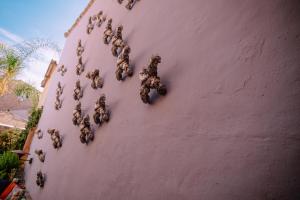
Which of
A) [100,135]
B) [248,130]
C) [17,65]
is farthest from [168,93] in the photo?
[17,65]

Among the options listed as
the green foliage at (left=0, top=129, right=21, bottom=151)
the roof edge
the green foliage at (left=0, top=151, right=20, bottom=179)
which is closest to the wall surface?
the green foliage at (left=0, top=151, right=20, bottom=179)

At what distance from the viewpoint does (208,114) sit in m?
1.50

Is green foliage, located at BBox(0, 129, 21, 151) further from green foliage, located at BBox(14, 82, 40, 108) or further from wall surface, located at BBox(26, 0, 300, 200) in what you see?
wall surface, located at BBox(26, 0, 300, 200)

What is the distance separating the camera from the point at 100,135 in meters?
2.87

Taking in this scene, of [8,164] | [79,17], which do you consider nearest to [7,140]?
[8,164]

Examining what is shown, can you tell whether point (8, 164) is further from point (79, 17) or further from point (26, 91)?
point (26, 91)

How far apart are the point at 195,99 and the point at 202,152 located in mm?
420

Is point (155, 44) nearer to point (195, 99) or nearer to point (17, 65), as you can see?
point (195, 99)

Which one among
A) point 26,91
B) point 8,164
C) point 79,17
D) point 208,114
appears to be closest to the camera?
point 208,114

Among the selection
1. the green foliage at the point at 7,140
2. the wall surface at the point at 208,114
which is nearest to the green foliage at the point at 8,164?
the wall surface at the point at 208,114

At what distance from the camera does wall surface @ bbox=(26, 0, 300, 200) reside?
1088mm

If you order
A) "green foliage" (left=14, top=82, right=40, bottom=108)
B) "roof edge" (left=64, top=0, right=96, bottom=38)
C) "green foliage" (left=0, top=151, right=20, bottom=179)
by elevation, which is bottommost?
"green foliage" (left=0, top=151, right=20, bottom=179)

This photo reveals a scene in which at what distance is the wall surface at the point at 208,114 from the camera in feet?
3.57

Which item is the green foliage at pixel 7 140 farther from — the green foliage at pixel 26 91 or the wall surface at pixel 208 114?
the wall surface at pixel 208 114
